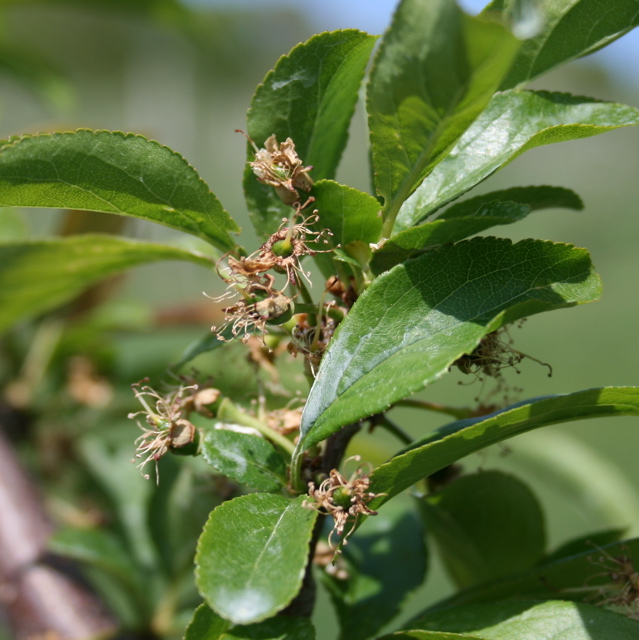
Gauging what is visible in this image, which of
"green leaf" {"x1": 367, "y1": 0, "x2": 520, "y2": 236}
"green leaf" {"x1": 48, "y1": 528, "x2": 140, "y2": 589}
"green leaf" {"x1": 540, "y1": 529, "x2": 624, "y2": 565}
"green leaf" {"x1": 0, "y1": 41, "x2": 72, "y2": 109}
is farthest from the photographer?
"green leaf" {"x1": 0, "y1": 41, "x2": 72, "y2": 109}

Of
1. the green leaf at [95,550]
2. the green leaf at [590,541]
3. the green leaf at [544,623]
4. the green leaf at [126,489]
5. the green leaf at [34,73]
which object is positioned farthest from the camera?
the green leaf at [34,73]

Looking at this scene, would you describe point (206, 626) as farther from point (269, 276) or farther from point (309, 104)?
point (309, 104)

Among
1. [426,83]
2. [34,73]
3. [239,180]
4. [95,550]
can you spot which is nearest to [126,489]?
[95,550]

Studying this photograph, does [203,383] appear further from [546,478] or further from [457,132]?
[546,478]

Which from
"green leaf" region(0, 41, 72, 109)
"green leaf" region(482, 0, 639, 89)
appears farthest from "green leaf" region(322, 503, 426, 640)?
"green leaf" region(0, 41, 72, 109)

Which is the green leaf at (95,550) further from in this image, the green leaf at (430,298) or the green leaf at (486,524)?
the green leaf at (430,298)

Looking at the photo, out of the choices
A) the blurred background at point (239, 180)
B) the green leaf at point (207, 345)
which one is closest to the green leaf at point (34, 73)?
the blurred background at point (239, 180)

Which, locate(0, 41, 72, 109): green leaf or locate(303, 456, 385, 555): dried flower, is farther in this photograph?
locate(0, 41, 72, 109): green leaf

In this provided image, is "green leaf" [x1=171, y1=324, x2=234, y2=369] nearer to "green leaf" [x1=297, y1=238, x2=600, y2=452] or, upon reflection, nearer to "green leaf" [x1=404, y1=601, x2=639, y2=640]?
"green leaf" [x1=297, y1=238, x2=600, y2=452]
